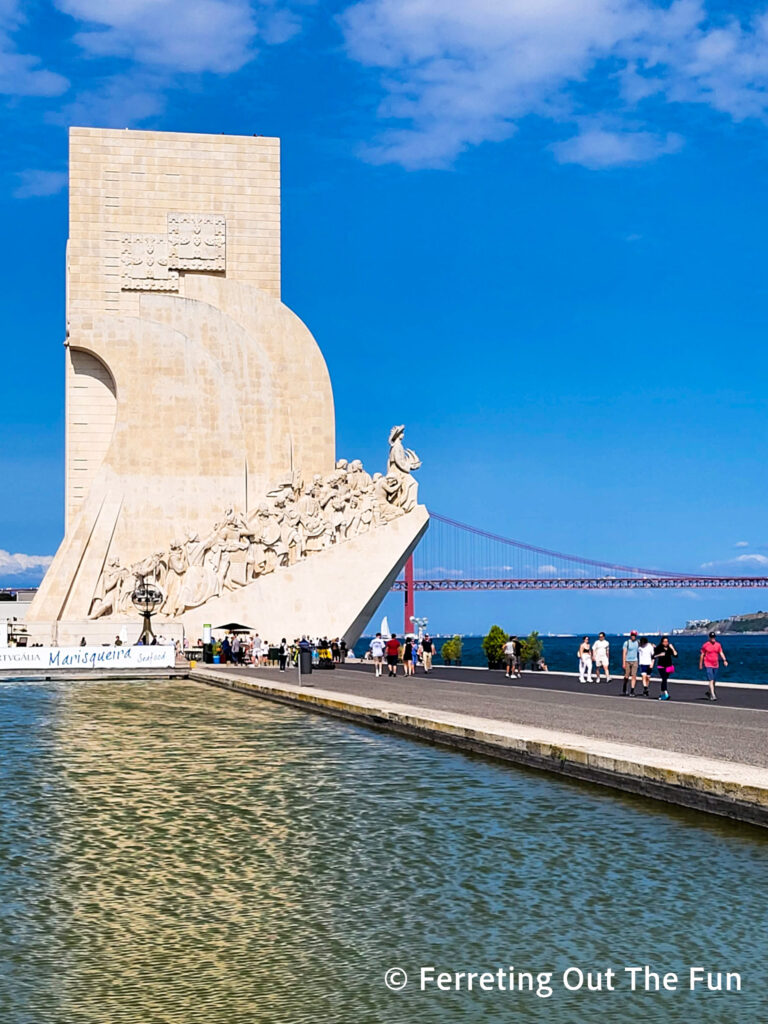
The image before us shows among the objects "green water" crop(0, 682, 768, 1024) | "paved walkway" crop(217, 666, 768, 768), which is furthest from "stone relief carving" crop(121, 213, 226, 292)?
"green water" crop(0, 682, 768, 1024)

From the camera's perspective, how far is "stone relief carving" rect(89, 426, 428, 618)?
2641 centimetres

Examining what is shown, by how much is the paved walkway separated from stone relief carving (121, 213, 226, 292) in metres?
14.8

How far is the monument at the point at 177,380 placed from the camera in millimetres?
28062

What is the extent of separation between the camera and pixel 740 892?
460 centimetres

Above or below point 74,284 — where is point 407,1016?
below

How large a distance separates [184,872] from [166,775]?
8.52ft

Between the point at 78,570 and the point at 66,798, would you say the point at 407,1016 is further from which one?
the point at 78,570

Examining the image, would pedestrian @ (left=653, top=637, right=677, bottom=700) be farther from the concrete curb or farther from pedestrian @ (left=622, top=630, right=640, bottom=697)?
the concrete curb

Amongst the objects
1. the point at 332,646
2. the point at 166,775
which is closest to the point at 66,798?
the point at 166,775

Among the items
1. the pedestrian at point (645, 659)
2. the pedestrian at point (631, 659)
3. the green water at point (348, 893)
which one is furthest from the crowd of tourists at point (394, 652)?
the green water at point (348, 893)

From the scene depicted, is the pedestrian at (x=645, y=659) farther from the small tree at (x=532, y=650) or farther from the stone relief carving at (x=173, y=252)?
the stone relief carving at (x=173, y=252)

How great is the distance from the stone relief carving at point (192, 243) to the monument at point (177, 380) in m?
0.03

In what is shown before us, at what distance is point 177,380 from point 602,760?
24.2 metres

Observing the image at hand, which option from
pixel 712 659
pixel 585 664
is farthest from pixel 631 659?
pixel 585 664
